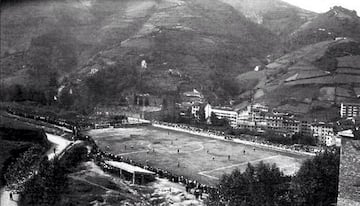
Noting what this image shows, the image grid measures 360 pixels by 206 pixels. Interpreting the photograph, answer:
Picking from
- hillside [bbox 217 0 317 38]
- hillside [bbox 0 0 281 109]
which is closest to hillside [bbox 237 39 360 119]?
hillside [bbox 0 0 281 109]

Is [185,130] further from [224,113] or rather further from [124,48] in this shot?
[124,48]

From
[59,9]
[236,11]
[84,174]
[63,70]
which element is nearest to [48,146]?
[84,174]

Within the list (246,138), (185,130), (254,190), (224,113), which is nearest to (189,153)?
(246,138)

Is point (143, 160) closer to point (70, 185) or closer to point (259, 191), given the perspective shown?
point (70, 185)

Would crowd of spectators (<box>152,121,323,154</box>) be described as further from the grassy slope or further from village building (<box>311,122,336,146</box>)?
the grassy slope

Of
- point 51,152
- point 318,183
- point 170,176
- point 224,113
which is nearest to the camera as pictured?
point 318,183

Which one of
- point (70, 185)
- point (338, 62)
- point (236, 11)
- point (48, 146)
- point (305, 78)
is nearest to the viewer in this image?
point (70, 185)
